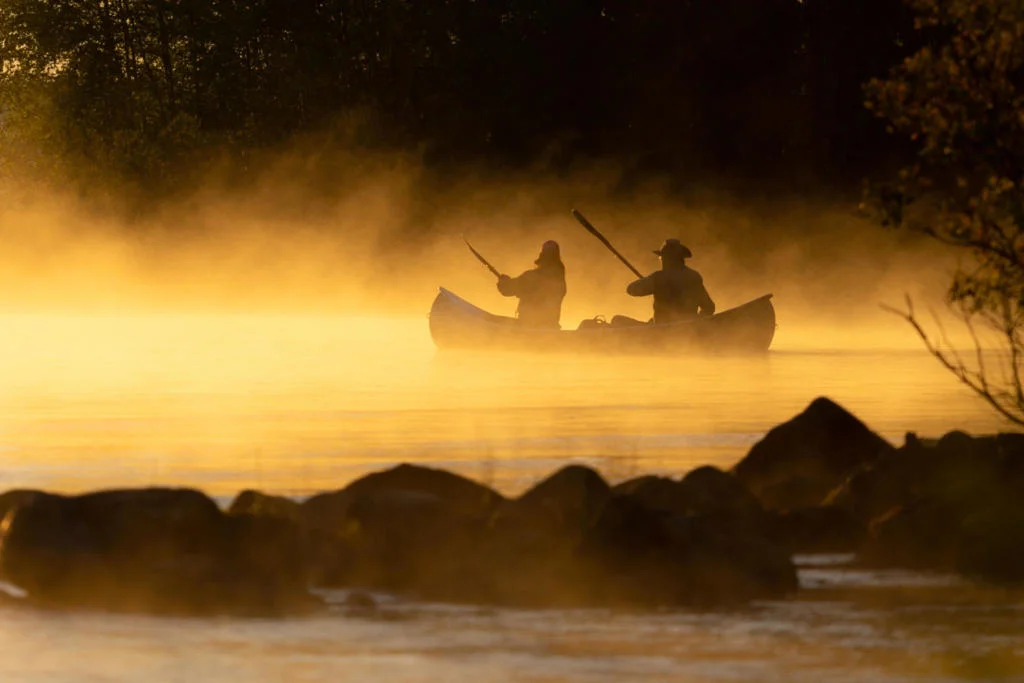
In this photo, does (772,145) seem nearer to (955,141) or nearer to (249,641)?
(955,141)

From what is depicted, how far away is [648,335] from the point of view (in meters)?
29.4

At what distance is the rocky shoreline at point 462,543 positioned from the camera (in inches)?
487

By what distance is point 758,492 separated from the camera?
15516mm

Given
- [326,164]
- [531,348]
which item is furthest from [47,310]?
[531,348]

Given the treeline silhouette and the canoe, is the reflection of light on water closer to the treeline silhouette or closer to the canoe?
the canoe

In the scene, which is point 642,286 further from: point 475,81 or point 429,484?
point 475,81

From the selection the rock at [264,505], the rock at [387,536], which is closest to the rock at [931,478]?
the rock at [387,536]

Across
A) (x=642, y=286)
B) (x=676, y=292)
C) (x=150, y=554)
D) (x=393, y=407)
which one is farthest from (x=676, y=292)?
(x=150, y=554)

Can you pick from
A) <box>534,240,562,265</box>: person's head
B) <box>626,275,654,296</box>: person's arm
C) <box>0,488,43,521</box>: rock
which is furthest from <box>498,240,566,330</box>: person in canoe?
<box>0,488,43,521</box>: rock

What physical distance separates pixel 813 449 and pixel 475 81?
40969 mm

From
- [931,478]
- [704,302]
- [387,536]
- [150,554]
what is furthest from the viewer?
[704,302]

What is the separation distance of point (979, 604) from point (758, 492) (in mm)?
3318

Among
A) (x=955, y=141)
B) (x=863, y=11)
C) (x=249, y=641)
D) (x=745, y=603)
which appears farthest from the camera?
(x=863, y=11)

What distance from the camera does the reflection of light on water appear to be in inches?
720
